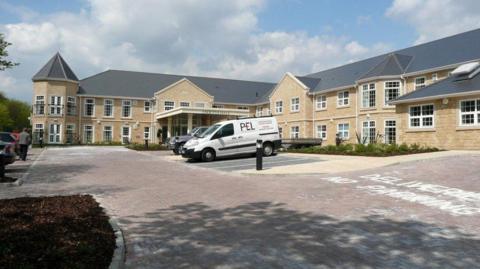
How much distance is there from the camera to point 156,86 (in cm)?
5269

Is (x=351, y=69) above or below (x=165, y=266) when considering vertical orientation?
above

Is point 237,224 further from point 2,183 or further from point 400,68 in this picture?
point 400,68

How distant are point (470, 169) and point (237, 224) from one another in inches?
409

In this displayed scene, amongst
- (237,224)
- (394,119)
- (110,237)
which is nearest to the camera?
(110,237)

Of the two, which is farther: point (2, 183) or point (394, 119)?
point (394, 119)

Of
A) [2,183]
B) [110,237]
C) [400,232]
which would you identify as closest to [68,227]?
[110,237]

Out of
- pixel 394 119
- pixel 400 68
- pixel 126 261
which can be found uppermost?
pixel 400 68

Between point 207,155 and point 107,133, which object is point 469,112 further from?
point 107,133

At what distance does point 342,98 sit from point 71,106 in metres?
31.2

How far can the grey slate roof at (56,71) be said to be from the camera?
150ft

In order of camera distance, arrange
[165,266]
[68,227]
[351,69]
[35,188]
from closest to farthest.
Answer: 1. [165,266]
2. [68,227]
3. [35,188]
4. [351,69]

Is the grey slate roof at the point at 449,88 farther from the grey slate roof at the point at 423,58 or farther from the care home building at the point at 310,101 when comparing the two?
the grey slate roof at the point at 423,58

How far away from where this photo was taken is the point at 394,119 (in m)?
31.1

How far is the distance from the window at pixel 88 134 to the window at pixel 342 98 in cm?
2973
